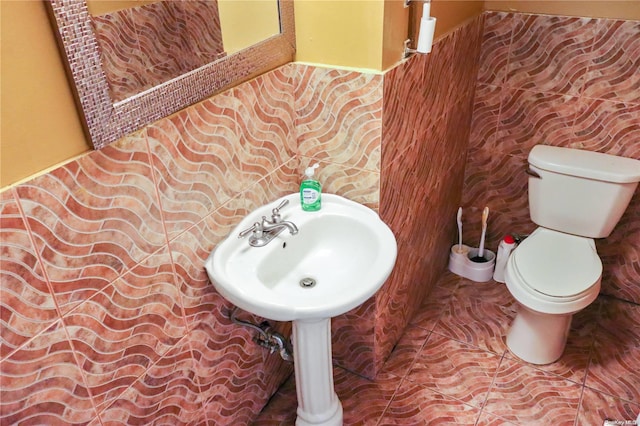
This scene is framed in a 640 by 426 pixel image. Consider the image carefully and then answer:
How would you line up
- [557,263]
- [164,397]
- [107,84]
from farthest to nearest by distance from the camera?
[557,263] → [164,397] → [107,84]

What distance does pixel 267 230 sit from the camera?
5.17 ft

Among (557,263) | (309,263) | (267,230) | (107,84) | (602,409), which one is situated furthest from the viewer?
(557,263)

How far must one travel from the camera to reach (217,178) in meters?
1.45

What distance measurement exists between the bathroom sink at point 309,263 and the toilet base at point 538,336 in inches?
33.7

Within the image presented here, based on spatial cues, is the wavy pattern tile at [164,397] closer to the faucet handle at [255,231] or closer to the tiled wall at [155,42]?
the faucet handle at [255,231]

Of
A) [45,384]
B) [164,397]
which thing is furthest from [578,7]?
[45,384]

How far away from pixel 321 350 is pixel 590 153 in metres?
1.48

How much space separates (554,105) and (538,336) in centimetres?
100

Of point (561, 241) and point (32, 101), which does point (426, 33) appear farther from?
point (561, 241)

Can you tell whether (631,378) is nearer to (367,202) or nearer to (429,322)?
(429,322)

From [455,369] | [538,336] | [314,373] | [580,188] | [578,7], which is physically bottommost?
[455,369]

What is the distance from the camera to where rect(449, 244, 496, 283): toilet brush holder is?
2.63m

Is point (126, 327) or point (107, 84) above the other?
point (107, 84)

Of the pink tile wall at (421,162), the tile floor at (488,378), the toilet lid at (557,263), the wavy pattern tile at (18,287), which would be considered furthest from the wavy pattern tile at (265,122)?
the toilet lid at (557,263)
